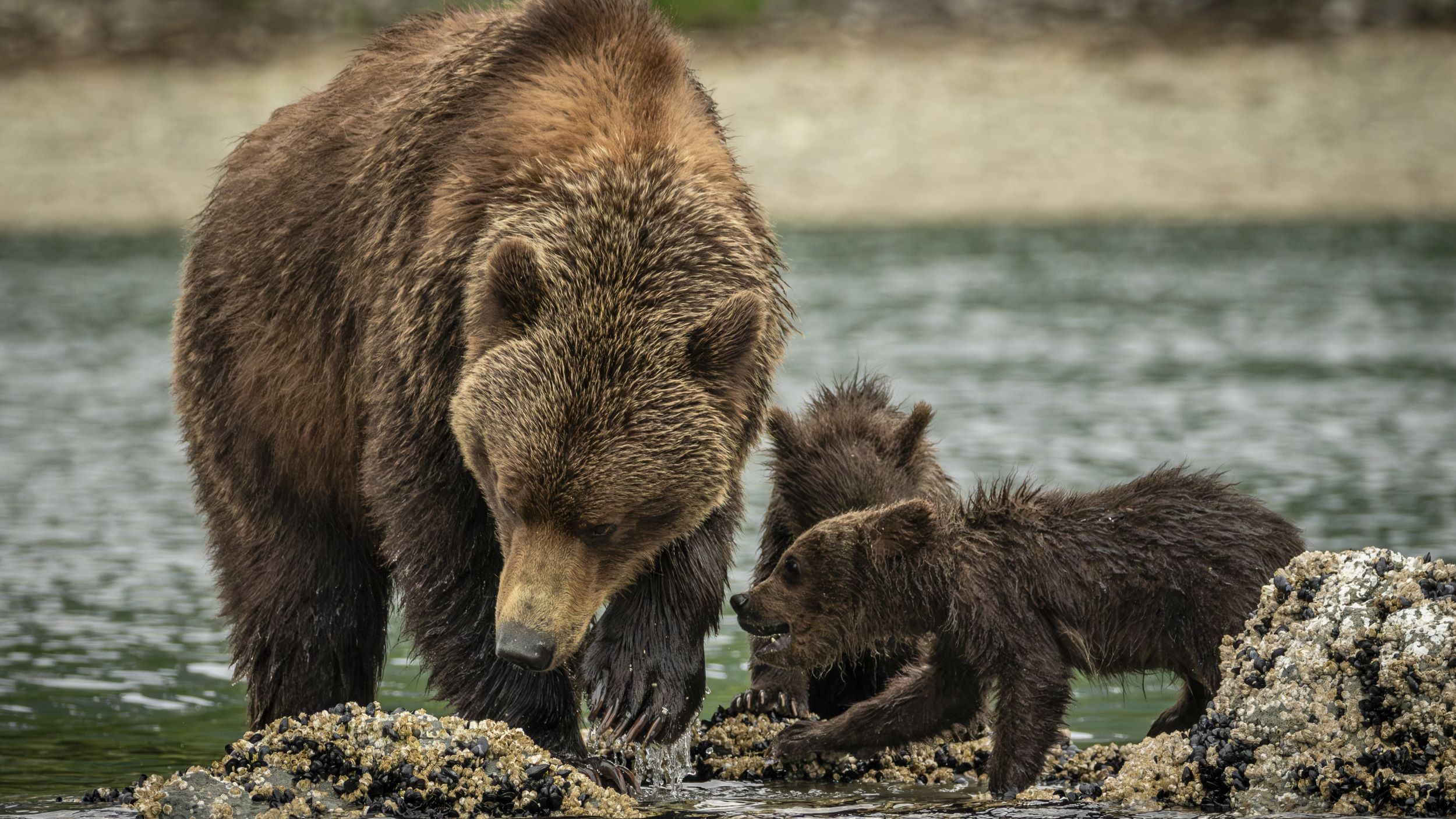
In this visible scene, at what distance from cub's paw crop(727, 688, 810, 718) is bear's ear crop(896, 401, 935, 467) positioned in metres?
0.96

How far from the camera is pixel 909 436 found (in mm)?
7562

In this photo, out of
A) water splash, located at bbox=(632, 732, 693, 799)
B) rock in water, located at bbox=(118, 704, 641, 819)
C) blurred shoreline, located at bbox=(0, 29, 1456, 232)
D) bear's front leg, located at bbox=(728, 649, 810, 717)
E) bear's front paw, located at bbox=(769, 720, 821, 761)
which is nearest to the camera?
rock in water, located at bbox=(118, 704, 641, 819)

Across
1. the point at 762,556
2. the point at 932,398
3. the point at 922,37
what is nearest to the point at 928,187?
the point at 922,37

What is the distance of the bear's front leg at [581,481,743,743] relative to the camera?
619 cm

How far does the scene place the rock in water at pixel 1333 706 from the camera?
5.59m

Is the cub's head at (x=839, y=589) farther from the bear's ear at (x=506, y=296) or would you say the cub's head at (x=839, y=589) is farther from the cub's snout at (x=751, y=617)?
the bear's ear at (x=506, y=296)

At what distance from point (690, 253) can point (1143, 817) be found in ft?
6.55

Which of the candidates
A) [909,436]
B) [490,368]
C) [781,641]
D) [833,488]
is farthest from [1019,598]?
[490,368]

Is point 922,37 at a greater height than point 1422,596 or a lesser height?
greater

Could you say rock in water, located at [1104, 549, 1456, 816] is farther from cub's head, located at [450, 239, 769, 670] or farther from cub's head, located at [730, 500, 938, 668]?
cub's head, located at [450, 239, 769, 670]

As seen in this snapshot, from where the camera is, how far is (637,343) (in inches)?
224

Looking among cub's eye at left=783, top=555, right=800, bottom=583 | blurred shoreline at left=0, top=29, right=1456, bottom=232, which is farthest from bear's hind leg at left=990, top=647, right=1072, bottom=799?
blurred shoreline at left=0, top=29, right=1456, bottom=232

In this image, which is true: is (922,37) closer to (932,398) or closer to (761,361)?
(932,398)

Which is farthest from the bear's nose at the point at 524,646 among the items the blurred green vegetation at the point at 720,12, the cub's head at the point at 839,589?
the blurred green vegetation at the point at 720,12
